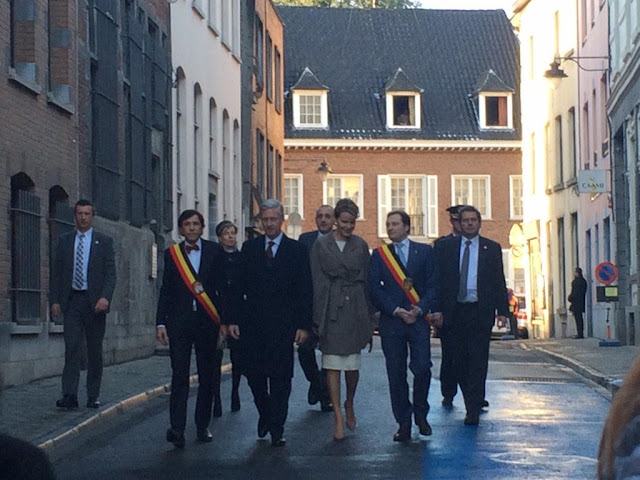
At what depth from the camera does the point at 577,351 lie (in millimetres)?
28250

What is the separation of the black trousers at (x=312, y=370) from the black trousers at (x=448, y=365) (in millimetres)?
1141

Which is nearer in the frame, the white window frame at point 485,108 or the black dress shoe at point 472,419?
the black dress shoe at point 472,419

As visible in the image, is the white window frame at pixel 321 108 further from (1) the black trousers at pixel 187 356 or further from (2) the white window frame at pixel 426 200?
(1) the black trousers at pixel 187 356

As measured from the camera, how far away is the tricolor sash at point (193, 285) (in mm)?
11305

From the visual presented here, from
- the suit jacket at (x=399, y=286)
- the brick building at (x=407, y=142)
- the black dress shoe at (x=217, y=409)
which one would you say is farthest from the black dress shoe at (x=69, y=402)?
the brick building at (x=407, y=142)

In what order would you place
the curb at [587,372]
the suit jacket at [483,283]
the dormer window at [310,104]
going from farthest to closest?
the dormer window at [310,104]
the curb at [587,372]
the suit jacket at [483,283]

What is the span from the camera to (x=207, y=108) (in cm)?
3547

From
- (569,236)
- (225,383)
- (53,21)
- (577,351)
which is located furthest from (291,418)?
(569,236)

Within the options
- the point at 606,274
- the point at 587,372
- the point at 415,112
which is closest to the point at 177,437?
the point at 587,372

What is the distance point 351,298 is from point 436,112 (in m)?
50.8

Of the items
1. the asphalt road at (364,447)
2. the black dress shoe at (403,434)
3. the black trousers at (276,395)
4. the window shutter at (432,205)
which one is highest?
the window shutter at (432,205)

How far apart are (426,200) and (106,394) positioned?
4680 cm

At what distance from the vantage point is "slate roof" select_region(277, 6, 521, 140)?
61.8 meters

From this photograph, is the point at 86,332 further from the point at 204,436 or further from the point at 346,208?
the point at 346,208
